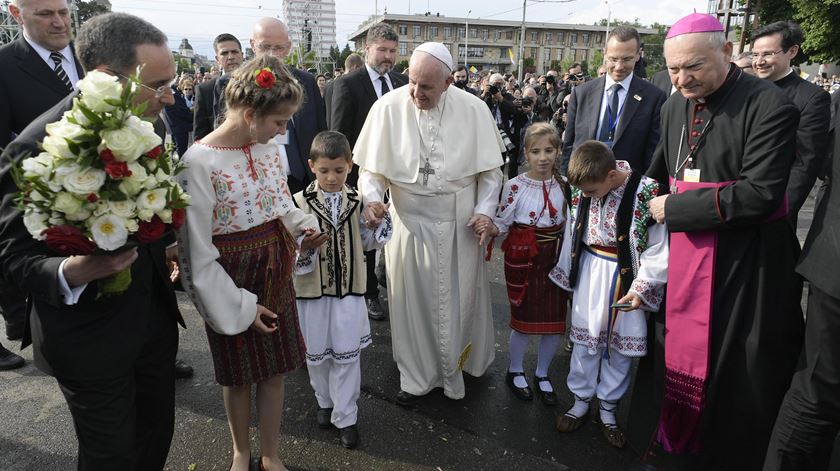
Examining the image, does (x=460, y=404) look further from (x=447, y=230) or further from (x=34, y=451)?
(x=34, y=451)

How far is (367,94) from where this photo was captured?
16.4 feet

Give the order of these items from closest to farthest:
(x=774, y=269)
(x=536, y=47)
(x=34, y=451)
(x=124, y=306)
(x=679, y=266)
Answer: (x=124, y=306) → (x=774, y=269) → (x=679, y=266) → (x=34, y=451) → (x=536, y=47)

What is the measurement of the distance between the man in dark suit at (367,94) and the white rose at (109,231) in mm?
3161

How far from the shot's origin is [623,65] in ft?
14.5

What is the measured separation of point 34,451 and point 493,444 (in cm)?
250

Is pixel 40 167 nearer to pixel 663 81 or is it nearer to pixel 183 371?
pixel 183 371

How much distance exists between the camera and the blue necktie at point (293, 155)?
4.55 m

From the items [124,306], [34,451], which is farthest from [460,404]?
[34,451]

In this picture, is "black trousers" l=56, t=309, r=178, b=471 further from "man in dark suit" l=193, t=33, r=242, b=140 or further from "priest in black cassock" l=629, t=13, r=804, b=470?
"man in dark suit" l=193, t=33, r=242, b=140

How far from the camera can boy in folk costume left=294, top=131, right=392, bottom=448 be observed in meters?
2.94

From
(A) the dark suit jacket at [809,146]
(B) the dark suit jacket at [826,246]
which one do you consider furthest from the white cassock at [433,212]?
(A) the dark suit jacket at [809,146]

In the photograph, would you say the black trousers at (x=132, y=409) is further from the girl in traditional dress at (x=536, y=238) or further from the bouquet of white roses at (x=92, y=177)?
the girl in traditional dress at (x=536, y=238)

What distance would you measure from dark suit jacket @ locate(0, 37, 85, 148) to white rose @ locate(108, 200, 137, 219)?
2446mm

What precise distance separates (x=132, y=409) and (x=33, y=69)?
2682mm
